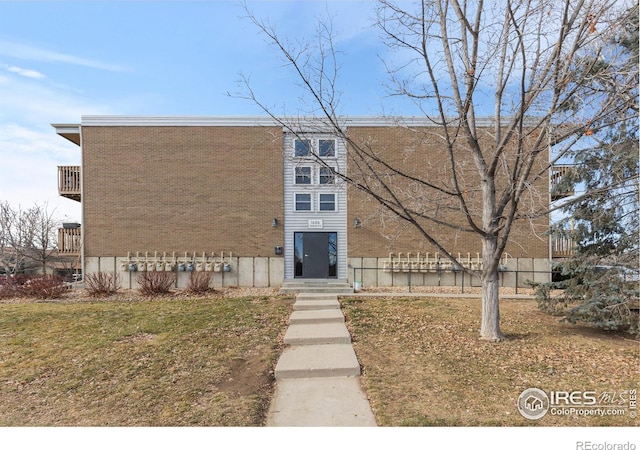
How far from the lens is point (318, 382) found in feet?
14.0

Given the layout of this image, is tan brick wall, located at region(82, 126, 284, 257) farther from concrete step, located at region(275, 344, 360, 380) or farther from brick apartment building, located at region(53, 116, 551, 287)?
concrete step, located at region(275, 344, 360, 380)

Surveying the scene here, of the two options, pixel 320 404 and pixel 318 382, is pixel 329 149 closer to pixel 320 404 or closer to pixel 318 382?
pixel 318 382

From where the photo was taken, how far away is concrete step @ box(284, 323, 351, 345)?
221 inches

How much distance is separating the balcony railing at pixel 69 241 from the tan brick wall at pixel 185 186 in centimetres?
101

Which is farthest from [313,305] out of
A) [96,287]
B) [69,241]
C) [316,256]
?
[69,241]

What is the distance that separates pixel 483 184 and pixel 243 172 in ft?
33.8

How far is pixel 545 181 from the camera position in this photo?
1177 cm

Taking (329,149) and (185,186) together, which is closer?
(329,149)

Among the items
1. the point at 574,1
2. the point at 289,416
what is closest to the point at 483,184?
the point at 574,1

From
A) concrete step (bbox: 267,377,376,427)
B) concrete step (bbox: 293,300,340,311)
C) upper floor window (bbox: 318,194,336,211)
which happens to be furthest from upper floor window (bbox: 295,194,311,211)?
concrete step (bbox: 267,377,376,427)

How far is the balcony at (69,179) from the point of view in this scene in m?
14.0

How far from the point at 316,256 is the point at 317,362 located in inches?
364
